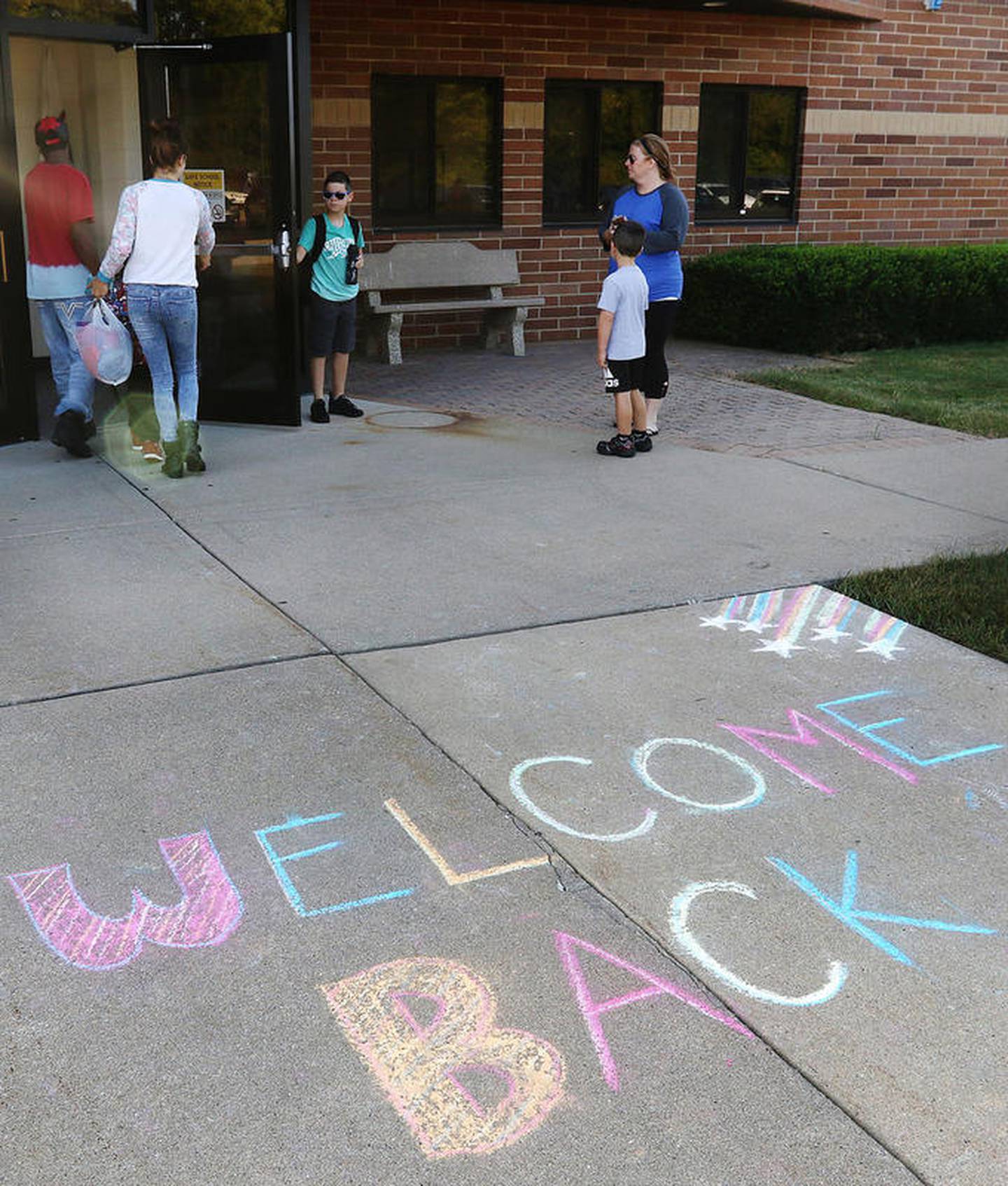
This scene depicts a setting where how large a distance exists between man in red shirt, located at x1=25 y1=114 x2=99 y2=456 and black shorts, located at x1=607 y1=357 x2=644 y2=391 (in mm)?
3054

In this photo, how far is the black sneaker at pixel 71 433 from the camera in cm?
749

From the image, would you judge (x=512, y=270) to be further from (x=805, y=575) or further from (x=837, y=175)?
(x=805, y=575)

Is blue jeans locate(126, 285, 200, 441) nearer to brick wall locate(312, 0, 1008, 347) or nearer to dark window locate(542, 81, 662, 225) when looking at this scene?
brick wall locate(312, 0, 1008, 347)

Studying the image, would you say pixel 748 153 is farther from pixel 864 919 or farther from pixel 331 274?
pixel 864 919

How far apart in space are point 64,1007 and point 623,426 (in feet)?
18.6

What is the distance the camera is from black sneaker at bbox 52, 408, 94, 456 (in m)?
7.49

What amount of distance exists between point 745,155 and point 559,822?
12.7 m

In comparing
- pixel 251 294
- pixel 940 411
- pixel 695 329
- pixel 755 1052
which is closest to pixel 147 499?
pixel 251 294

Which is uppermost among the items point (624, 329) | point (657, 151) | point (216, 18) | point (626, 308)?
point (216, 18)

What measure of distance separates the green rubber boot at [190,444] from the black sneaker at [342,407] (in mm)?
1850

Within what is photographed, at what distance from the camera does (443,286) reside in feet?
40.8

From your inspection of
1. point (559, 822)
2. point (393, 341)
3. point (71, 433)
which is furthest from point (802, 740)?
point (393, 341)

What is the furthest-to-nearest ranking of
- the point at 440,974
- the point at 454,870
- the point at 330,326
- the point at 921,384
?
the point at 921,384 < the point at 330,326 < the point at 454,870 < the point at 440,974

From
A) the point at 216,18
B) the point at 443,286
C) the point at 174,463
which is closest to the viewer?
the point at 174,463
